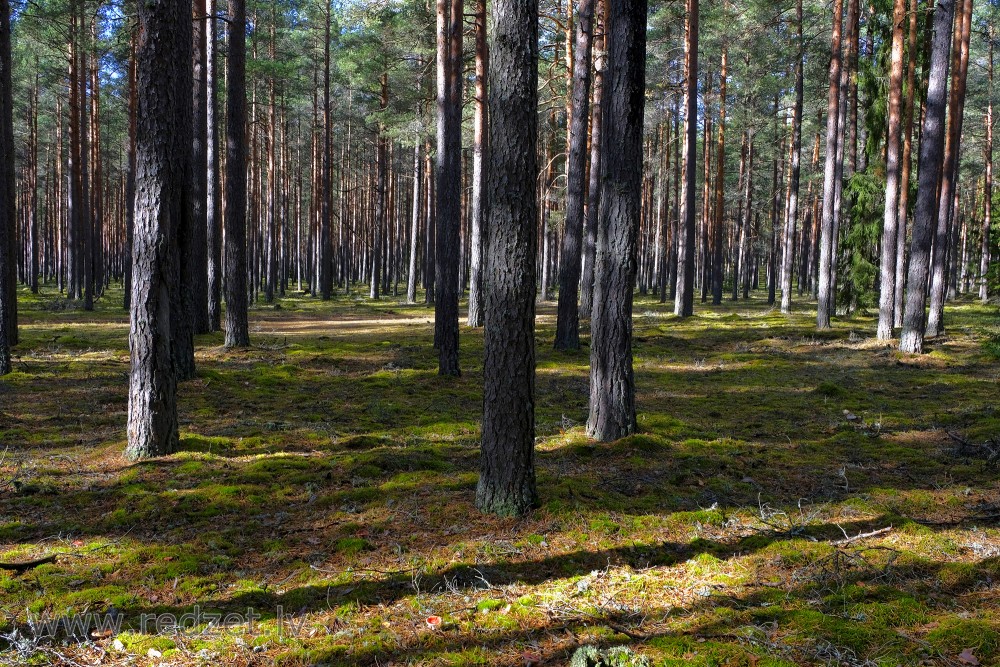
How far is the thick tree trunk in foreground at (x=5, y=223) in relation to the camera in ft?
→ 33.5

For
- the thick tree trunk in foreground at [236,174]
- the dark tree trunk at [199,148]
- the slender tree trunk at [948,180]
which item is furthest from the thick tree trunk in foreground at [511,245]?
the slender tree trunk at [948,180]

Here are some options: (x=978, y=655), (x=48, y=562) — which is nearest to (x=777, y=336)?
(x=978, y=655)

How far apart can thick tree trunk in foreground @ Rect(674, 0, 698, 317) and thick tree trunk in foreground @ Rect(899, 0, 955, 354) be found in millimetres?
7559

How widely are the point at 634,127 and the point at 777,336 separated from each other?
1359 cm

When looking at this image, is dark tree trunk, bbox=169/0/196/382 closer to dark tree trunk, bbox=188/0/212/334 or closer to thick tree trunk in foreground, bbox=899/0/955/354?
dark tree trunk, bbox=188/0/212/334

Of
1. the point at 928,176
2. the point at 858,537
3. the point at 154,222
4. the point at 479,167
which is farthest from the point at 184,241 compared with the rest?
the point at 928,176

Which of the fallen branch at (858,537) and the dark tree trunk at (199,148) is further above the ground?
the dark tree trunk at (199,148)

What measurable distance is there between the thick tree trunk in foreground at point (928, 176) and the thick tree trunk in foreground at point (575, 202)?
702 centimetres

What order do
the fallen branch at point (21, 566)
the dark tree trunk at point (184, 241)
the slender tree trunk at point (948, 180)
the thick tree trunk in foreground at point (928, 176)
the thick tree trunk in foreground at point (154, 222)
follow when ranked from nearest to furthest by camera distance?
the fallen branch at point (21, 566)
the thick tree trunk in foreground at point (154, 222)
the dark tree trunk at point (184, 241)
the thick tree trunk in foreground at point (928, 176)
the slender tree trunk at point (948, 180)

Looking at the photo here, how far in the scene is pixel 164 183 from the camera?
6379 mm

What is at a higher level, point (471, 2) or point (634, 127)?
point (471, 2)

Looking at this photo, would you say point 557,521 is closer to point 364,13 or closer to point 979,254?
point 364,13

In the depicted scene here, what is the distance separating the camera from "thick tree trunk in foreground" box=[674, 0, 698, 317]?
20.7m

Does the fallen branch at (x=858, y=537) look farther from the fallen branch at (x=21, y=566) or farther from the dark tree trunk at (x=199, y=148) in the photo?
the dark tree trunk at (x=199, y=148)
